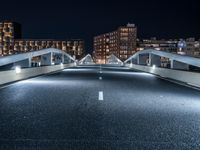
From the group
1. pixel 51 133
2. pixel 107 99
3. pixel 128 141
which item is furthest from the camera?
pixel 107 99

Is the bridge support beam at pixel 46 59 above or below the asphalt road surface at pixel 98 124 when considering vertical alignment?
above

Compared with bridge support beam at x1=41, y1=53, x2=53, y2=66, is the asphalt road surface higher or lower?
lower

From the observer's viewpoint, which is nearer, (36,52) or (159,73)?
(159,73)

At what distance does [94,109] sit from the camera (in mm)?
10258

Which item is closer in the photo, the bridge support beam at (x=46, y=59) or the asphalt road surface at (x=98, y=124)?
the asphalt road surface at (x=98, y=124)

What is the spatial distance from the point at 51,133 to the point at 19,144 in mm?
1017

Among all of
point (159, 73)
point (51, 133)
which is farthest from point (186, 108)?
point (159, 73)

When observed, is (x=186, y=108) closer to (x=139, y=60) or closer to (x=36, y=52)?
(x=36, y=52)

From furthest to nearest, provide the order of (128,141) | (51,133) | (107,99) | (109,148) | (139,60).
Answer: (139,60) → (107,99) → (51,133) → (128,141) → (109,148)

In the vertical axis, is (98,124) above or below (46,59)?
below

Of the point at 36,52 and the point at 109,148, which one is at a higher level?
the point at 36,52

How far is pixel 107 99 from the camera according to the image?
12.8 meters

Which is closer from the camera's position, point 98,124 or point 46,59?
point 98,124

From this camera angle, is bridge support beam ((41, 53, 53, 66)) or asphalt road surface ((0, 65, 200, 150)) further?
bridge support beam ((41, 53, 53, 66))
